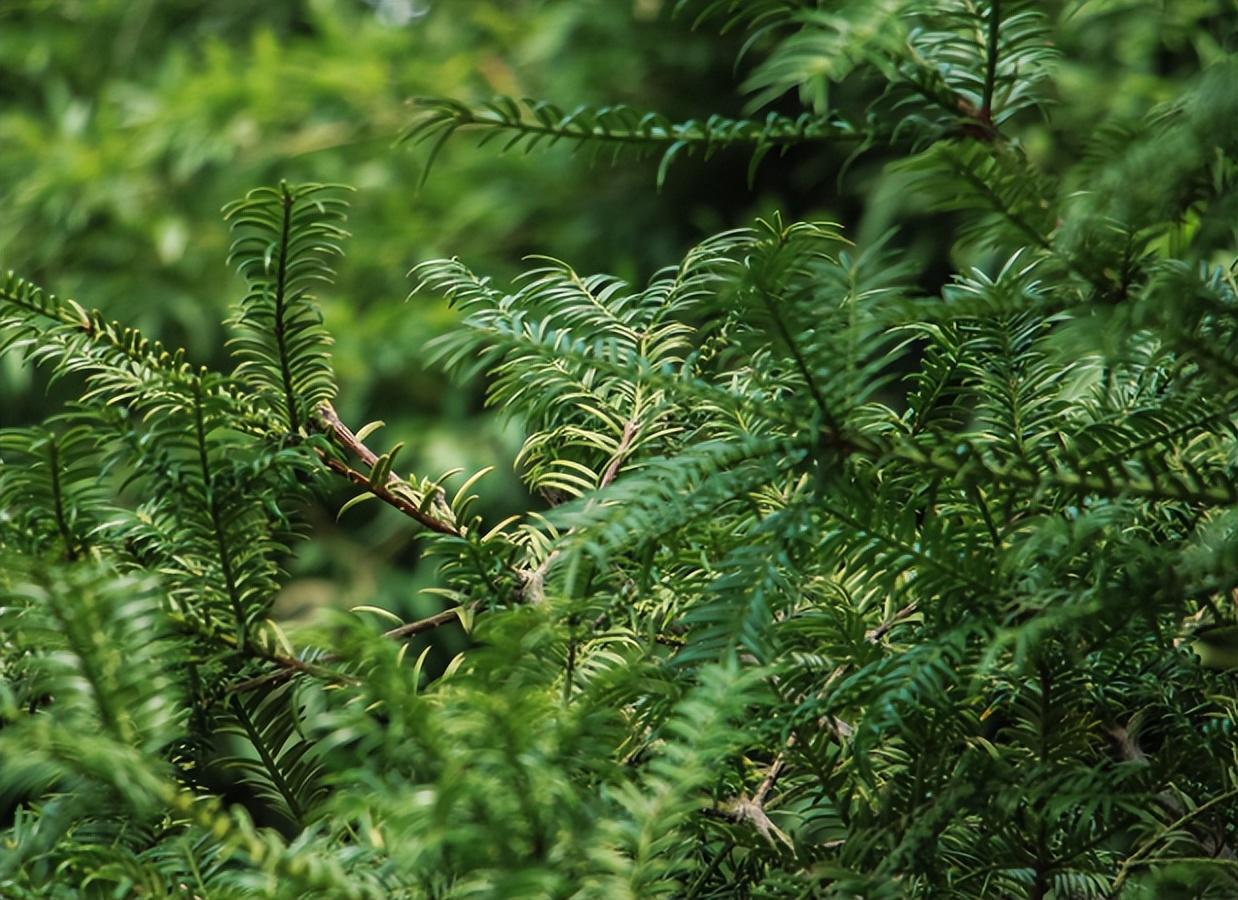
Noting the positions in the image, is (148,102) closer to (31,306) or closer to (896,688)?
(31,306)

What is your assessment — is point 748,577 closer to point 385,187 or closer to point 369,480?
point 369,480

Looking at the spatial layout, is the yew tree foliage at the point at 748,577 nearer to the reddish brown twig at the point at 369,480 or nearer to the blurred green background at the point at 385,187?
the reddish brown twig at the point at 369,480

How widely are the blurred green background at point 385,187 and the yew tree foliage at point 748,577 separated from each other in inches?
66.7

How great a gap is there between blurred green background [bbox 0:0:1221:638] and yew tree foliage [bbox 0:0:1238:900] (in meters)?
1.69

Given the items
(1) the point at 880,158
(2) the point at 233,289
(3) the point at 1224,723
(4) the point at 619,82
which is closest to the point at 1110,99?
(1) the point at 880,158

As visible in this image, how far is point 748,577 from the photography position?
31 cm

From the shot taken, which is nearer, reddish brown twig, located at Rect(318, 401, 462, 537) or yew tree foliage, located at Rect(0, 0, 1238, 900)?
yew tree foliage, located at Rect(0, 0, 1238, 900)

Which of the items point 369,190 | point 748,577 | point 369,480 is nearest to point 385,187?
point 369,190

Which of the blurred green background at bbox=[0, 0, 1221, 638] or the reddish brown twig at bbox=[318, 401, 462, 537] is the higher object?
the blurred green background at bbox=[0, 0, 1221, 638]

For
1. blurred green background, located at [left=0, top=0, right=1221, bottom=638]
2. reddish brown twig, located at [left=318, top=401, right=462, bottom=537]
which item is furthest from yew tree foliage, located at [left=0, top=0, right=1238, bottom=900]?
blurred green background, located at [left=0, top=0, right=1221, bottom=638]

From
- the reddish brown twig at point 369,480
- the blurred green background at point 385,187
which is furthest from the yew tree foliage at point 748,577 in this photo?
the blurred green background at point 385,187

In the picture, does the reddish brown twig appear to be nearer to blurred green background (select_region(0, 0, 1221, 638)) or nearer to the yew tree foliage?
the yew tree foliage

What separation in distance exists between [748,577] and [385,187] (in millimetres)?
2212

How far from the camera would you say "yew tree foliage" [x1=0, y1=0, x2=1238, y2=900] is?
10.6 inches
